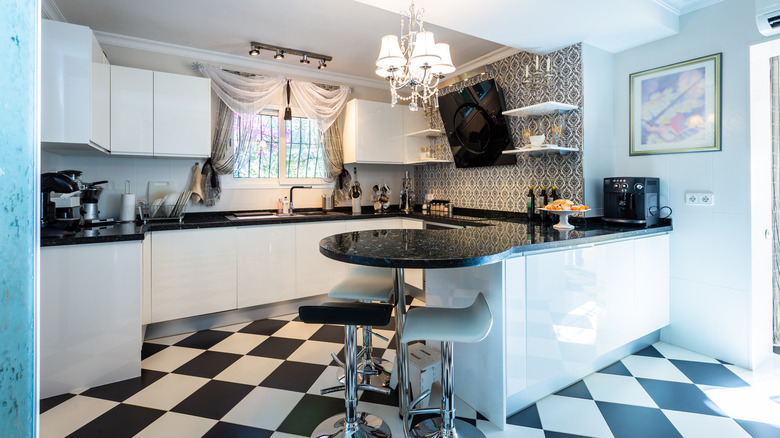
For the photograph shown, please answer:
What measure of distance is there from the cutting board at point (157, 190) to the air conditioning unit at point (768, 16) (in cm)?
429

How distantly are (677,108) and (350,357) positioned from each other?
9.07 ft

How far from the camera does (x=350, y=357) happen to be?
1566 millimetres

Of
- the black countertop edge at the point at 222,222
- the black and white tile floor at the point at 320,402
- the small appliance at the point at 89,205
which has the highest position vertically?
the small appliance at the point at 89,205

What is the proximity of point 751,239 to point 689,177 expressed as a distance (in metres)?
0.52

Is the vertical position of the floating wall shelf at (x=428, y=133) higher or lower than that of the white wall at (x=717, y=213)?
higher

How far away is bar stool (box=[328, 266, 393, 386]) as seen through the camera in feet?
6.37

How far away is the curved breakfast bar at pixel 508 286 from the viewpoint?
61.0 inches

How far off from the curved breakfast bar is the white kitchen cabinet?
1993 mm

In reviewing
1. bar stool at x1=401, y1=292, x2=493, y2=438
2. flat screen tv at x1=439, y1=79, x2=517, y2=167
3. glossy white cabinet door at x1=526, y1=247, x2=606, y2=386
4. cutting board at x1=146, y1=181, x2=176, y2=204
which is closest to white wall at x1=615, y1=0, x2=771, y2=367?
glossy white cabinet door at x1=526, y1=247, x2=606, y2=386

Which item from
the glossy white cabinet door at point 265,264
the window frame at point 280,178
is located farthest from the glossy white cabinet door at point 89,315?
the window frame at point 280,178

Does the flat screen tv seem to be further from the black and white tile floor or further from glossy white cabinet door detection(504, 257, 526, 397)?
the black and white tile floor

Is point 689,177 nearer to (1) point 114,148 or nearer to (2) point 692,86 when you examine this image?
(2) point 692,86

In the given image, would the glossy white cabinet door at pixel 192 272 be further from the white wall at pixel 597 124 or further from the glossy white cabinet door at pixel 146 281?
the white wall at pixel 597 124

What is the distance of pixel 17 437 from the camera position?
459mm
